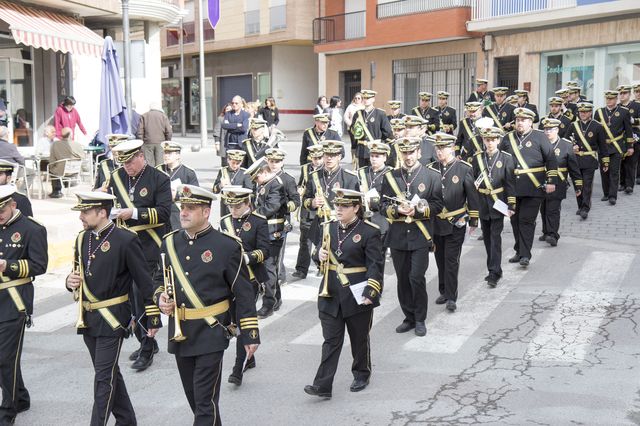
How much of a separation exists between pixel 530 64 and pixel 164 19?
1220 centimetres

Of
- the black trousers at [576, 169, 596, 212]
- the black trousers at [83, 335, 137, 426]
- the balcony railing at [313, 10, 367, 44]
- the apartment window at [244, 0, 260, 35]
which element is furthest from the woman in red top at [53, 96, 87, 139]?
the apartment window at [244, 0, 260, 35]

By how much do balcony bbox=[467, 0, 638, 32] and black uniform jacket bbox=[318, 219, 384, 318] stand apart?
62.0 ft

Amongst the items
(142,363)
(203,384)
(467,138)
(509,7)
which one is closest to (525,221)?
(467,138)

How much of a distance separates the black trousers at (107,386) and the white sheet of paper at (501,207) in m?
5.82

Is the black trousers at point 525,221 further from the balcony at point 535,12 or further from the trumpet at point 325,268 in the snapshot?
the balcony at point 535,12

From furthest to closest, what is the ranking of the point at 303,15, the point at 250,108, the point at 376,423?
the point at 303,15 → the point at 250,108 → the point at 376,423

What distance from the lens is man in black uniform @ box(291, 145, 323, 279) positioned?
10.3 m

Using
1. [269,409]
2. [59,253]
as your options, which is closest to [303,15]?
[59,253]

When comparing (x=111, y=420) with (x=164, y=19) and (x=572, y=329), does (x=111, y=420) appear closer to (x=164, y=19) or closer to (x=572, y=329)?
(x=572, y=329)

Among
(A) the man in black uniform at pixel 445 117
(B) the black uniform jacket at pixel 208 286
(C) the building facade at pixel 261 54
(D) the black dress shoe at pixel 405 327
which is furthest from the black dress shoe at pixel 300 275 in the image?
(C) the building facade at pixel 261 54

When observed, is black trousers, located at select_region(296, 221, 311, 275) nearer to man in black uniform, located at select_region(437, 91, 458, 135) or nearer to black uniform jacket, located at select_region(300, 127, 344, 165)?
black uniform jacket, located at select_region(300, 127, 344, 165)

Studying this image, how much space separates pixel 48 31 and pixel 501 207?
12.0m

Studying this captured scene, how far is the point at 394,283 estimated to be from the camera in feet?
35.3

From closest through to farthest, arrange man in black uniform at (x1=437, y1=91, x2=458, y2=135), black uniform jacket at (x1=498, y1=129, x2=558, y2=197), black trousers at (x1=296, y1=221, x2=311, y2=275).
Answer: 1. black trousers at (x1=296, y1=221, x2=311, y2=275)
2. black uniform jacket at (x1=498, y1=129, x2=558, y2=197)
3. man in black uniform at (x1=437, y1=91, x2=458, y2=135)
